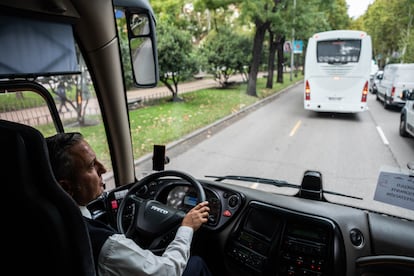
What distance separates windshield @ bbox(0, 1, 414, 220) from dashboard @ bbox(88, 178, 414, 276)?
20cm

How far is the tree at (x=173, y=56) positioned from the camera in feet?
38.3

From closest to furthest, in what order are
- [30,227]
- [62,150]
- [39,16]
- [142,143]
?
[30,227] < [62,150] < [39,16] < [142,143]

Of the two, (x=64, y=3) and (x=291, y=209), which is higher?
(x=64, y=3)

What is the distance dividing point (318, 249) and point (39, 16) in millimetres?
2226

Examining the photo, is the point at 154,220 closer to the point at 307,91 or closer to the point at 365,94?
the point at 307,91

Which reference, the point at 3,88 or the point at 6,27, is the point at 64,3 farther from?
the point at 3,88

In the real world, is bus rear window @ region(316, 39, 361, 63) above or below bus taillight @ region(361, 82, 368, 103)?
above

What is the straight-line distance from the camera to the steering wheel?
6.24 ft

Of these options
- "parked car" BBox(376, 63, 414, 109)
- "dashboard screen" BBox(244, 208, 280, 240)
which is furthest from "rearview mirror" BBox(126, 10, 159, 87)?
"parked car" BBox(376, 63, 414, 109)

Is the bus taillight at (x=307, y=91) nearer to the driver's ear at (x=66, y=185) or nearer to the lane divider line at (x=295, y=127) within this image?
the lane divider line at (x=295, y=127)

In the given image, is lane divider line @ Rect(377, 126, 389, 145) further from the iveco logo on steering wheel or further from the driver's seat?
the driver's seat

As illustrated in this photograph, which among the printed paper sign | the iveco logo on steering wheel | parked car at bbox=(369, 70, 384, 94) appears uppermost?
parked car at bbox=(369, 70, 384, 94)

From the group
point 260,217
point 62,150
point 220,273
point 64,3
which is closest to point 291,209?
point 260,217

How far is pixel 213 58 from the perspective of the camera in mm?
16484
